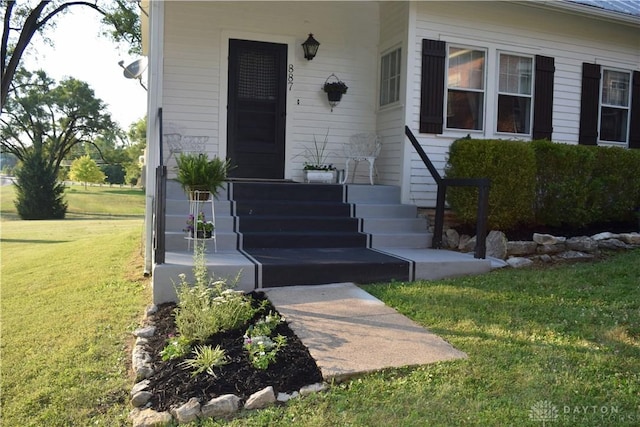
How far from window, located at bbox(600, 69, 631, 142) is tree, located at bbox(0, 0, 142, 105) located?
11.5 m

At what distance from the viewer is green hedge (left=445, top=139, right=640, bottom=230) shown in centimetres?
564

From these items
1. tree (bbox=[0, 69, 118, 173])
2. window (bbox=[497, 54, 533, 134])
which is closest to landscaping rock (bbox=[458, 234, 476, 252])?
window (bbox=[497, 54, 533, 134])

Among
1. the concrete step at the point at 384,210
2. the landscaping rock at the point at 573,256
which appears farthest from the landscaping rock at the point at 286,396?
the landscaping rock at the point at 573,256

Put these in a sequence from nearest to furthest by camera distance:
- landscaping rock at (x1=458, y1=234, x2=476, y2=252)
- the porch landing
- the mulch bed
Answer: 1. the mulch bed
2. the porch landing
3. landscaping rock at (x1=458, y1=234, x2=476, y2=252)

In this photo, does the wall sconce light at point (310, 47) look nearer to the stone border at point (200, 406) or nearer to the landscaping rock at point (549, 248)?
the landscaping rock at point (549, 248)

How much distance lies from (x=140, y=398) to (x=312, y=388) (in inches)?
35.1

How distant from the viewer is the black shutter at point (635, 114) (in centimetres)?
789

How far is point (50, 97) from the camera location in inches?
1244

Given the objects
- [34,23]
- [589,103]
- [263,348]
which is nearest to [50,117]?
[34,23]

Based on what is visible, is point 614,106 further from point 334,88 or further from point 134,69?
point 134,69

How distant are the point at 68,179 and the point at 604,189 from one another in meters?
26.3

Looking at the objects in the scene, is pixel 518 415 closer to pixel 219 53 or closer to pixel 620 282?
pixel 620 282

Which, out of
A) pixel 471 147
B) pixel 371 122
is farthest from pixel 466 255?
pixel 371 122

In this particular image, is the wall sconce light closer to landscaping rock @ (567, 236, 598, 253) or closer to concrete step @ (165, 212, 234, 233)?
concrete step @ (165, 212, 234, 233)
